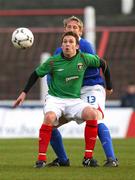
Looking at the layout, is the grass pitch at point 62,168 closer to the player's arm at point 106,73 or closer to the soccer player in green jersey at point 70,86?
the soccer player in green jersey at point 70,86

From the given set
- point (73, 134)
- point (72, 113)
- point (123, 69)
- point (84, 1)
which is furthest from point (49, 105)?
point (84, 1)

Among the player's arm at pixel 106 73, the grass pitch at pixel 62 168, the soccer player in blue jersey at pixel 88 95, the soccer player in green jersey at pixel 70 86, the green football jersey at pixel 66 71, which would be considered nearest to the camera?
the grass pitch at pixel 62 168

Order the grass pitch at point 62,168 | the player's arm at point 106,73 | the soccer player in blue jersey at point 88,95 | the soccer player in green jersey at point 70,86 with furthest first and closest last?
the soccer player in blue jersey at point 88,95
the player's arm at point 106,73
the soccer player in green jersey at point 70,86
the grass pitch at point 62,168

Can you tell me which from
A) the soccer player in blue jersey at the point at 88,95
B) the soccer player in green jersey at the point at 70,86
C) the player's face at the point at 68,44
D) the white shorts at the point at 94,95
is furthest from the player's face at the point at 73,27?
the white shorts at the point at 94,95

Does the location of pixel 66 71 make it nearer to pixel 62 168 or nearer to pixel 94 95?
pixel 94 95

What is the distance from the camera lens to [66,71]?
38.1 ft

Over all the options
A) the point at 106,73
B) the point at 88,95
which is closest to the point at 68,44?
the point at 106,73

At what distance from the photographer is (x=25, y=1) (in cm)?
3062

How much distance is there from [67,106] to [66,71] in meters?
0.45

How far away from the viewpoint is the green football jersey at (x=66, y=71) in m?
11.6

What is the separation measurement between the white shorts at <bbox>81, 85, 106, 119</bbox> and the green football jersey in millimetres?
271

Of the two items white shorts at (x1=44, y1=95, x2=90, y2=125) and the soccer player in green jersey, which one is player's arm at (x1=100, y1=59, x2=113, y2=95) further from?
white shorts at (x1=44, y1=95, x2=90, y2=125)

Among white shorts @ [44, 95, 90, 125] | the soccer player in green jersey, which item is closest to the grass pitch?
the soccer player in green jersey

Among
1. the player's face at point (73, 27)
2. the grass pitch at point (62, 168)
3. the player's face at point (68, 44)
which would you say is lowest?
the grass pitch at point (62, 168)
